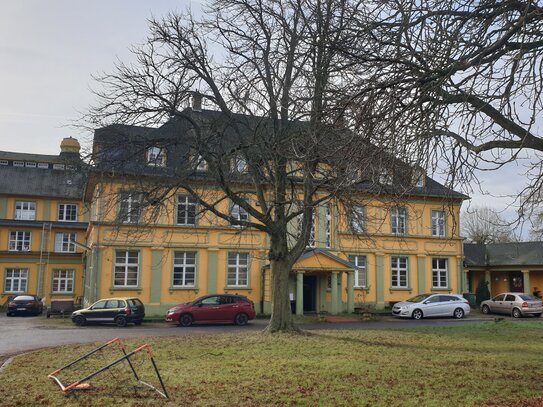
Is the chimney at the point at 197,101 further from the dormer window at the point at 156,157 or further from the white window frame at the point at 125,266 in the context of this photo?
the white window frame at the point at 125,266

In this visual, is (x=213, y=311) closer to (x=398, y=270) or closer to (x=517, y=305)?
(x=398, y=270)

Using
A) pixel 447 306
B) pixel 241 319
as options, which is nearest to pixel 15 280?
pixel 241 319

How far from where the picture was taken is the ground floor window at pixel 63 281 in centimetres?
4556

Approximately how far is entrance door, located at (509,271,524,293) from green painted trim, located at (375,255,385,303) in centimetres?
1546

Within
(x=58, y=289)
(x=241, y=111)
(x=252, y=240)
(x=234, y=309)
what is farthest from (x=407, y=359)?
(x=58, y=289)

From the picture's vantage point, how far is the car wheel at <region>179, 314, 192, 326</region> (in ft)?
83.8

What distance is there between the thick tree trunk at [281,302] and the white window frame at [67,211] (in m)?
35.1

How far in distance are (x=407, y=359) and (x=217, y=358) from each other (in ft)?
15.1

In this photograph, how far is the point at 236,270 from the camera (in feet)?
106

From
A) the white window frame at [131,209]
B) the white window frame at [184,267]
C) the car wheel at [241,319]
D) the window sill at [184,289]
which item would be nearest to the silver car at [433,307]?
the car wheel at [241,319]

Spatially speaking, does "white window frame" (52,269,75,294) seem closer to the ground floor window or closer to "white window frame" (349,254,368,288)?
the ground floor window

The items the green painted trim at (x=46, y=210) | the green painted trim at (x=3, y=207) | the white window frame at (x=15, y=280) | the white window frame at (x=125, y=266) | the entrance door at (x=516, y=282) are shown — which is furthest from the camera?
the green painted trim at (x=46, y=210)

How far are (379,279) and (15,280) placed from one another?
30.2 m

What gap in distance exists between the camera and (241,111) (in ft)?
57.4
